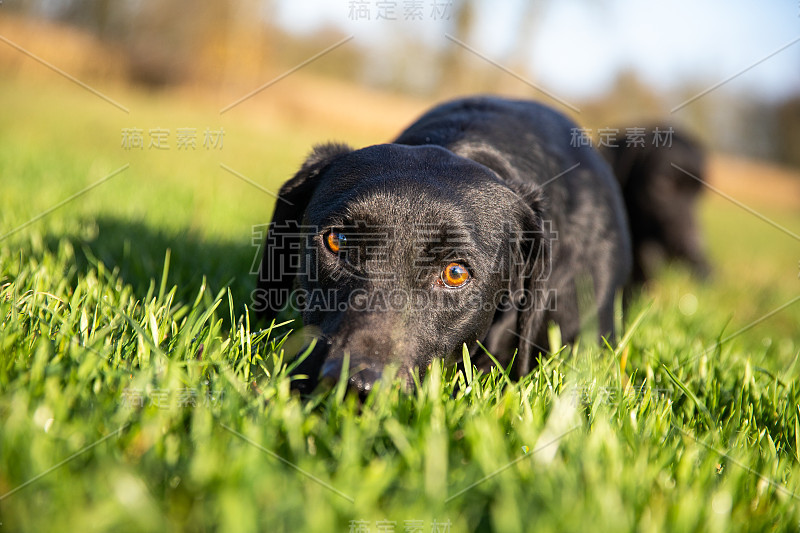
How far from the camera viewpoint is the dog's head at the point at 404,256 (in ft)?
6.47

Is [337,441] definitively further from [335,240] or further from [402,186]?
[402,186]

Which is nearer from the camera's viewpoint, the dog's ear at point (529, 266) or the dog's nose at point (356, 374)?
the dog's nose at point (356, 374)

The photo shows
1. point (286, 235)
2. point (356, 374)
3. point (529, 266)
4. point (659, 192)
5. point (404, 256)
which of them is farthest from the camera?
point (659, 192)

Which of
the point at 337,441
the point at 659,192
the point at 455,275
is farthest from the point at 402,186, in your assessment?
the point at 659,192

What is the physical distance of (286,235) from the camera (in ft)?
9.68

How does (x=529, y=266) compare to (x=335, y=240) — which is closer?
(x=335, y=240)

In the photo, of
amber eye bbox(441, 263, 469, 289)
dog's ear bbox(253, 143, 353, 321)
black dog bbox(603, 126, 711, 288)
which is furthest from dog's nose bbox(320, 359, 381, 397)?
black dog bbox(603, 126, 711, 288)

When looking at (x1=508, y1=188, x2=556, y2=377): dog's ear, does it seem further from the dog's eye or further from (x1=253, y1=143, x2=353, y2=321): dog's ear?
(x1=253, y1=143, x2=353, y2=321): dog's ear

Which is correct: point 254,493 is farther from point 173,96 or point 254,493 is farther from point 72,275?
point 173,96

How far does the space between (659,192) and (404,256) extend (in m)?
4.55

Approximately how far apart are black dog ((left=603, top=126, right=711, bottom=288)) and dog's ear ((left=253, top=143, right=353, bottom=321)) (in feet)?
12.9

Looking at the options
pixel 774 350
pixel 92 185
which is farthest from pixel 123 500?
pixel 92 185

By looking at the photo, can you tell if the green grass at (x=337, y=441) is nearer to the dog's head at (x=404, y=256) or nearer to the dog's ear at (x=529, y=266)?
the dog's head at (x=404, y=256)

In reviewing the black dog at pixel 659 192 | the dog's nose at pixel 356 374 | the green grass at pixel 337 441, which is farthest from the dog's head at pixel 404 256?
the black dog at pixel 659 192
